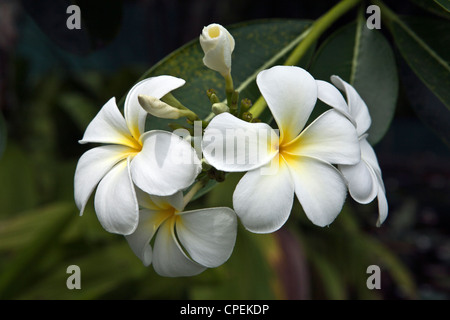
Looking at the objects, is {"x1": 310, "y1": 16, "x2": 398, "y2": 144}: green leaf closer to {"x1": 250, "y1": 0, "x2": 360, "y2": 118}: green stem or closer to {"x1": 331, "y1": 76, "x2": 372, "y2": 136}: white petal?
{"x1": 250, "y1": 0, "x2": 360, "y2": 118}: green stem

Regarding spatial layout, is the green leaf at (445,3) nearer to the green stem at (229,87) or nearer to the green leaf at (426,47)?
the green leaf at (426,47)

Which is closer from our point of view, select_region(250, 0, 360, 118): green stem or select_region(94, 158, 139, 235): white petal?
select_region(94, 158, 139, 235): white petal

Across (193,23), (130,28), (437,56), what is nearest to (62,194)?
(193,23)

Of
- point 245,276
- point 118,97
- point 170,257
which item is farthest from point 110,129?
point 118,97

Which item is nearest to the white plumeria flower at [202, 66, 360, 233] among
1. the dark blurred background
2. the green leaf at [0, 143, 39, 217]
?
the dark blurred background

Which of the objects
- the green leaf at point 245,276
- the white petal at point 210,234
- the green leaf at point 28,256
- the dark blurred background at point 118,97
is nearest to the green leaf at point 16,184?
the dark blurred background at point 118,97
